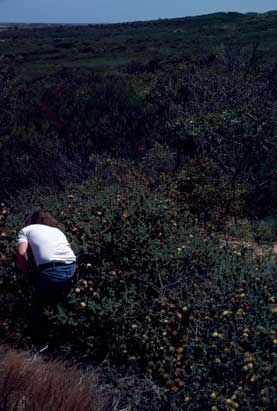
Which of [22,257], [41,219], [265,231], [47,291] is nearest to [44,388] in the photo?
[47,291]

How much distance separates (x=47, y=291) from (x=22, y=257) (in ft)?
1.13

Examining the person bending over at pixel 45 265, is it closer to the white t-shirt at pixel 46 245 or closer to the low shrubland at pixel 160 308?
the white t-shirt at pixel 46 245

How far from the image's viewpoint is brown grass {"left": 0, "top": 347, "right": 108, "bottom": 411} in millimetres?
3689

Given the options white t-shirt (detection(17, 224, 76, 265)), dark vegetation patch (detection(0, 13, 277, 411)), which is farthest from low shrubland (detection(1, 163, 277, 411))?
white t-shirt (detection(17, 224, 76, 265))

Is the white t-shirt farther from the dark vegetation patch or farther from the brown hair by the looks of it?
the dark vegetation patch

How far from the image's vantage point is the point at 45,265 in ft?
16.5

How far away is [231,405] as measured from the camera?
12.4ft

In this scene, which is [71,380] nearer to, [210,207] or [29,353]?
[29,353]

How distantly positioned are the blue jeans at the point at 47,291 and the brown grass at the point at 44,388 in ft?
2.31

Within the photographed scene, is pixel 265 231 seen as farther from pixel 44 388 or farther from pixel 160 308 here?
pixel 44 388

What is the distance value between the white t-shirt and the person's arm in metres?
0.05

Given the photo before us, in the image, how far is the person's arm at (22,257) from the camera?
16.2 ft

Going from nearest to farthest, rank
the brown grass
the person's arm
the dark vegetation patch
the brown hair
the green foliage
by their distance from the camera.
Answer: the brown grass, the dark vegetation patch, the person's arm, the brown hair, the green foliage

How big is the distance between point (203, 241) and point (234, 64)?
955cm
